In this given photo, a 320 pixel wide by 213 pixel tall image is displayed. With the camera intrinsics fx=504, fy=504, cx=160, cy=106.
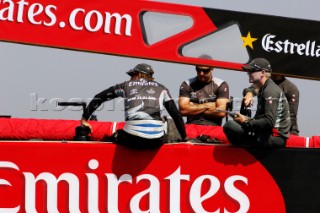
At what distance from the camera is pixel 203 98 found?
6668 millimetres

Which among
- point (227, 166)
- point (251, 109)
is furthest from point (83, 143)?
point (251, 109)

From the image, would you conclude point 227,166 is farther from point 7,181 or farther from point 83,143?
point 7,181

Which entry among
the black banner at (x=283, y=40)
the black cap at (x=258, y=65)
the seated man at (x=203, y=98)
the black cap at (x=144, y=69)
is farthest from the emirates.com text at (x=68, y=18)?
the seated man at (x=203, y=98)

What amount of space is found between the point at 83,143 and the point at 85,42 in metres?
1.13

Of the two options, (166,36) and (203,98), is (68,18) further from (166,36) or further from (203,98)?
→ (203,98)

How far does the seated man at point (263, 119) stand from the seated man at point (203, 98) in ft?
3.42

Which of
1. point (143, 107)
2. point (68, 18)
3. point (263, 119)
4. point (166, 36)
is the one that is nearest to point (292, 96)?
point (263, 119)

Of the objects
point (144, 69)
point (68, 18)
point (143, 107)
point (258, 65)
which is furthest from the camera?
point (144, 69)

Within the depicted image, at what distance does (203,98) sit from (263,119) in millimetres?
→ 1691

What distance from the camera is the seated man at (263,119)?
16.5 feet

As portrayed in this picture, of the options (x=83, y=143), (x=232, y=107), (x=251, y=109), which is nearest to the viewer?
(x=83, y=143)

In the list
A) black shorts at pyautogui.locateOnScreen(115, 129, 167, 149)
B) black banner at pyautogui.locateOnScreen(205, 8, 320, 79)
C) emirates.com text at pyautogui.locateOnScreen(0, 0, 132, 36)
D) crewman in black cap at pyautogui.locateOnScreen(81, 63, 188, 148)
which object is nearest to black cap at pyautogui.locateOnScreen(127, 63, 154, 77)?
crewman in black cap at pyautogui.locateOnScreen(81, 63, 188, 148)

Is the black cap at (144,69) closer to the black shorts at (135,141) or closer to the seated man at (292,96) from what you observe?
the black shorts at (135,141)

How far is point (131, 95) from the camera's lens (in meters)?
5.33
